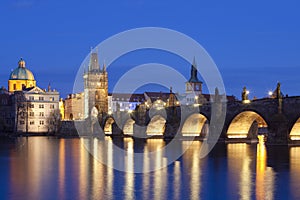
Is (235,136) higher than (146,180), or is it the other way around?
(235,136)

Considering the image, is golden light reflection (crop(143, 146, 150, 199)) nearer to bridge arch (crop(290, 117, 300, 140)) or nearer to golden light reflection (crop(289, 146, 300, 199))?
golden light reflection (crop(289, 146, 300, 199))

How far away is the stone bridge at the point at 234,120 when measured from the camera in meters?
47.2

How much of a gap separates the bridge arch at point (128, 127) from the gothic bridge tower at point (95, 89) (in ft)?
110

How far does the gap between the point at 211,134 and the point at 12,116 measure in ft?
252

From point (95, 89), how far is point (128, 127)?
41.9 m

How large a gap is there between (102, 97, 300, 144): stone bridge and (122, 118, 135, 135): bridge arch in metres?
0.33

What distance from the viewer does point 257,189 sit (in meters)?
19.1

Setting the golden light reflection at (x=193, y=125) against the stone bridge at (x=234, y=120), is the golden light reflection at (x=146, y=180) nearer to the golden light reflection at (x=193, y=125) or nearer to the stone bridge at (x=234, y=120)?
the stone bridge at (x=234, y=120)

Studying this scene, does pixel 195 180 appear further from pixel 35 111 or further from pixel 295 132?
pixel 35 111

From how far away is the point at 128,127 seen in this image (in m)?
95.3

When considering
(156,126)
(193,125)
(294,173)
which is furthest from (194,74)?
(294,173)

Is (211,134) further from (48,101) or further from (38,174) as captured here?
(48,101)

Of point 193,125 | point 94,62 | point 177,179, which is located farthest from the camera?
point 94,62

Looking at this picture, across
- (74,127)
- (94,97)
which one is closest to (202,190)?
(74,127)
